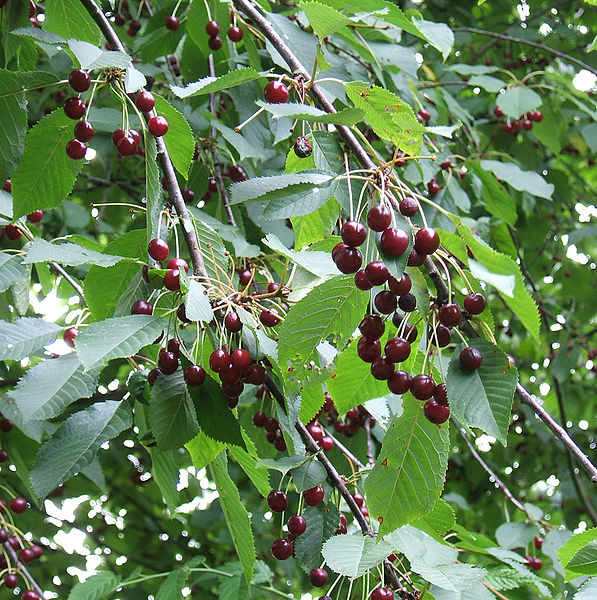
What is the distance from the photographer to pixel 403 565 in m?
1.74

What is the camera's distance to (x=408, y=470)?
142cm

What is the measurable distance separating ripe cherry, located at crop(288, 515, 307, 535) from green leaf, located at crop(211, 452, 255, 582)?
0.32 ft

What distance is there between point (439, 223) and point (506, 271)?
5.79 ft

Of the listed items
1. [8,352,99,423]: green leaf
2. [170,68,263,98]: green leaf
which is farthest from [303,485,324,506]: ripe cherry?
[170,68,263,98]: green leaf

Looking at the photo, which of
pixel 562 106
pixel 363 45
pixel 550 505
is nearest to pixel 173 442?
pixel 363 45

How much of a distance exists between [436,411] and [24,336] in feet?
2.86

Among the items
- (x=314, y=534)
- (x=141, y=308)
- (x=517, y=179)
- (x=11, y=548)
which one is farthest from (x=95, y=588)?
(x=517, y=179)

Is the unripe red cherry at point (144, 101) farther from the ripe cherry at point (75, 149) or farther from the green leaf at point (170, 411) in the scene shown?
the green leaf at point (170, 411)

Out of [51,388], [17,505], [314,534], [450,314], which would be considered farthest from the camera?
[17,505]

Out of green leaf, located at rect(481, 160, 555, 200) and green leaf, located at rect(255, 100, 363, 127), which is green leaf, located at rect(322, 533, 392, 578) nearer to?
green leaf, located at rect(255, 100, 363, 127)

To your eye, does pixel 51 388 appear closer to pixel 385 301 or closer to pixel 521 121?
pixel 385 301

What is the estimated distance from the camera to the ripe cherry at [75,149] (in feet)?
5.65

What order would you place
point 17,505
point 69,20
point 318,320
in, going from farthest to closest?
1. point 17,505
2. point 69,20
3. point 318,320

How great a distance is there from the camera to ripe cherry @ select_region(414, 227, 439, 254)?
1221 millimetres
